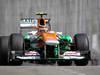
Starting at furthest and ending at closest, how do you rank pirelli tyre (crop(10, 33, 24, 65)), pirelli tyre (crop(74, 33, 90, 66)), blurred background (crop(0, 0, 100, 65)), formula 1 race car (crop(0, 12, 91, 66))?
1. blurred background (crop(0, 0, 100, 65))
2. pirelli tyre (crop(74, 33, 90, 66))
3. pirelli tyre (crop(10, 33, 24, 65))
4. formula 1 race car (crop(0, 12, 91, 66))

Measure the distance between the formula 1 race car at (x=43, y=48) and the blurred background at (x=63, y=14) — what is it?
701cm

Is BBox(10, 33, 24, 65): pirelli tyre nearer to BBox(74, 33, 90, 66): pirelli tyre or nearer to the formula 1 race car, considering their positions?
the formula 1 race car

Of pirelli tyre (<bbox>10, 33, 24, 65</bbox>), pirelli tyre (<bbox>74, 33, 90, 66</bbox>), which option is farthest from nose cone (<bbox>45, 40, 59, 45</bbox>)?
pirelli tyre (<bbox>74, 33, 90, 66</bbox>)

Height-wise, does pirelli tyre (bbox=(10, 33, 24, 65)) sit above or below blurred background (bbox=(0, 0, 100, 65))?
below

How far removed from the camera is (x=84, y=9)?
25.9 m

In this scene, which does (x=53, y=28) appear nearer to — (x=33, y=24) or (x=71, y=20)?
(x=71, y=20)

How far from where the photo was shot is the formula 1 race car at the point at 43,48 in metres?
16.6

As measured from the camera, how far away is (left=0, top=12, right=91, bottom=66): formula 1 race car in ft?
54.4

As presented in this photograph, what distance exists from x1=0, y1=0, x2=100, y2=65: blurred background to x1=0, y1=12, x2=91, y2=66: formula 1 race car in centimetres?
701

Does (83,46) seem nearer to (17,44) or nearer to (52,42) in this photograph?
(52,42)

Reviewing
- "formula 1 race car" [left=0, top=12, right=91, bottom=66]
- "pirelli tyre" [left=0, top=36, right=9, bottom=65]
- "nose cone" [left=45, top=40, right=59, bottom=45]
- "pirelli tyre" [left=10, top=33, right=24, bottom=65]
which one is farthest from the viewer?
"pirelli tyre" [left=0, top=36, right=9, bottom=65]

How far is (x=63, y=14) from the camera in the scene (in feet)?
84.1

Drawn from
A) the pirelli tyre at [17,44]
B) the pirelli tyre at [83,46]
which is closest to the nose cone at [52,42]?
the pirelli tyre at [17,44]

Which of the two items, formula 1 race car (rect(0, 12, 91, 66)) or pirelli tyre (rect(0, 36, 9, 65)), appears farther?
pirelli tyre (rect(0, 36, 9, 65))
